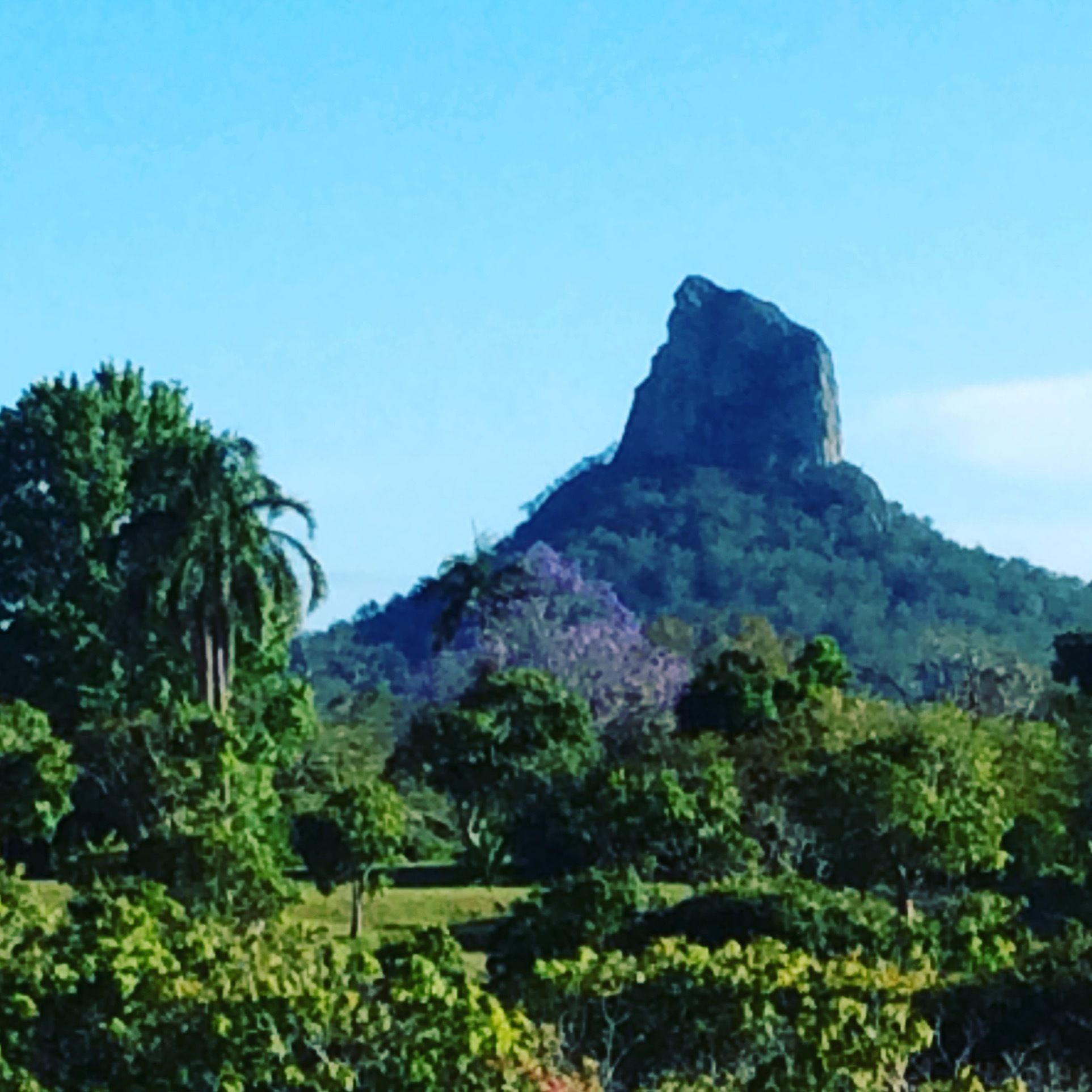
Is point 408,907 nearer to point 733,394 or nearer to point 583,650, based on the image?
point 583,650

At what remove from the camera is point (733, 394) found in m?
145

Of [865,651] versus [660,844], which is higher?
[865,651]

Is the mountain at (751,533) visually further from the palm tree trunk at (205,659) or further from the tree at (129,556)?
the palm tree trunk at (205,659)

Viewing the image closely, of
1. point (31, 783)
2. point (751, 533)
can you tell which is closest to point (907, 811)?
point (31, 783)

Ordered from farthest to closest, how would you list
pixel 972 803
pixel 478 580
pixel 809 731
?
1. pixel 478 580
2. pixel 809 731
3. pixel 972 803

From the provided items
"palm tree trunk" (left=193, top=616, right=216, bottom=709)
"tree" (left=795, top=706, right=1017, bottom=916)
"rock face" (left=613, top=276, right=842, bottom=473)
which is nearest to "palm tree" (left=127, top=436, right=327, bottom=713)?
"palm tree trunk" (left=193, top=616, right=216, bottom=709)

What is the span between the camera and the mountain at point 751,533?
393 feet

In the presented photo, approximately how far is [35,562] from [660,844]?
58.8ft

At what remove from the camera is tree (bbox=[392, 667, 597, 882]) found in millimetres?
36469

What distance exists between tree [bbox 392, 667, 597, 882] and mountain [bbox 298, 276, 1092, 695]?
64518 mm

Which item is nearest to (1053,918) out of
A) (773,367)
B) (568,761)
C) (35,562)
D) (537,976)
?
(568,761)

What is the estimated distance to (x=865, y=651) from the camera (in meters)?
114

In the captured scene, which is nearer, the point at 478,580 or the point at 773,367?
the point at 478,580

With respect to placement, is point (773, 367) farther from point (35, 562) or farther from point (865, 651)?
point (35, 562)
